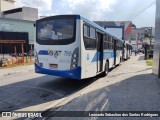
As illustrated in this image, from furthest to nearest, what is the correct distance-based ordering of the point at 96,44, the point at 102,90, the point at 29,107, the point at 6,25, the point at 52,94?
the point at 6,25, the point at 96,44, the point at 102,90, the point at 52,94, the point at 29,107

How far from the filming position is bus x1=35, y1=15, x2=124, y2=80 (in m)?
8.16

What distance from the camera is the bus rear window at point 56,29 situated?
8328mm

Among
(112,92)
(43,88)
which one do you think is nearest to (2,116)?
(43,88)

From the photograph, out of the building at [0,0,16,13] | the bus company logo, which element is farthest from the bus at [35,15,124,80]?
the building at [0,0,16,13]

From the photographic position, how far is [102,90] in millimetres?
8703

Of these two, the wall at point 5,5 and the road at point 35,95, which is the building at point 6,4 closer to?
the wall at point 5,5

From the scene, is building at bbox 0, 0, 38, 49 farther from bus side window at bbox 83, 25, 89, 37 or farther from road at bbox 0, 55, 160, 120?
road at bbox 0, 55, 160, 120

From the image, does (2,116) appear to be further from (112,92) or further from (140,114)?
(112,92)

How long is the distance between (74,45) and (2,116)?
375 centimetres

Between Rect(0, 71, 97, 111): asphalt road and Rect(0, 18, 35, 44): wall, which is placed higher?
Rect(0, 18, 35, 44): wall

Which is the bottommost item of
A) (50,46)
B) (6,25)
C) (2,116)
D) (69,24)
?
(2,116)

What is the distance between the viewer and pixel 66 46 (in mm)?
8312

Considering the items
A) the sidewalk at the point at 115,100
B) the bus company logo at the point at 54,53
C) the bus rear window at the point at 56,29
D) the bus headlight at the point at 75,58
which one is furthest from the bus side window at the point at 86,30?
the sidewalk at the point at 115,100

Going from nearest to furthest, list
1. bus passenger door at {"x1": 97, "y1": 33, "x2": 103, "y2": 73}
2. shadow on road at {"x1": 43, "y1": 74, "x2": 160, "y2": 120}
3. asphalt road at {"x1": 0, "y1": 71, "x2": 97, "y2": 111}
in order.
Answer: shadow on road at {"x1": 43, "y1": 74, "x2": 160, "y2": 120} → asphalt road at {"x1": 0, "y1": 71, "x2": 97, "y2": 111} → bus passenger door at {"x1": 97, "y1": 33, "x2": 103, "y2": 73}
